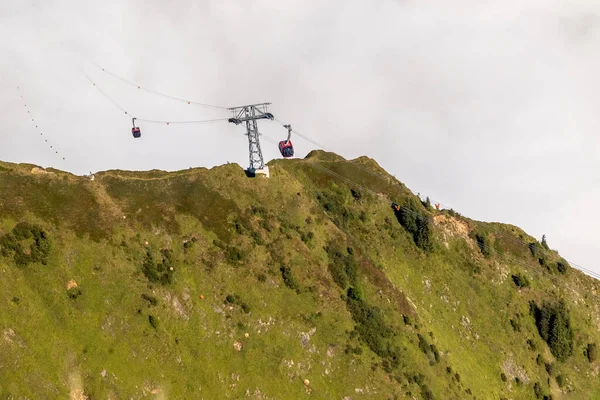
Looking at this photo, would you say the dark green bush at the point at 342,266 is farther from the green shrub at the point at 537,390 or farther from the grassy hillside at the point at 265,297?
the green shrub at the point at 537,390

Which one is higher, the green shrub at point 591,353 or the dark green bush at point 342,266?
the dark green bush at point 342,266

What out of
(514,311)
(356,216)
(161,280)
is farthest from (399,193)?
(161,280)

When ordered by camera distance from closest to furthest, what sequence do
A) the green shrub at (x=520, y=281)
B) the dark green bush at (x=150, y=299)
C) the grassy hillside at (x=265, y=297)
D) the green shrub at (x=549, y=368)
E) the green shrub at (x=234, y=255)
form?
the grassy hillside at (x=265, y=297), the dark green bush at (x=150, y=299), the green shrub at (x=234, y=255), the green shrub at (x=549, y=368), the green shrub at (x=520, y=281)

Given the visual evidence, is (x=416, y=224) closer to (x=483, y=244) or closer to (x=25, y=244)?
(x=483, y=244)

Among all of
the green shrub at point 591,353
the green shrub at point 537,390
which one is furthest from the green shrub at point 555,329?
the green shrub at point 537,390

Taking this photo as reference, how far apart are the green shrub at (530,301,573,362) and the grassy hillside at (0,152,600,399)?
40cm

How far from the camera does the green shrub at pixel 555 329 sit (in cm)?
13800

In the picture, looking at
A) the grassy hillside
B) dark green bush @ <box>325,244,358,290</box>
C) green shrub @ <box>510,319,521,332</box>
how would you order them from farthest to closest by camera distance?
green shrub @ <box>510,319,521,332</box>, dark green bush @ <box>325,244,358,290</box>, the grassy hillside

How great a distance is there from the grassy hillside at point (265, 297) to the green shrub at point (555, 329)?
1.32 ft

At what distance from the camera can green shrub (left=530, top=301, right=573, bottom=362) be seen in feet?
453

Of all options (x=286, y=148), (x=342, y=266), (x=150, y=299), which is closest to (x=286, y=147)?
(x=286, y=148)

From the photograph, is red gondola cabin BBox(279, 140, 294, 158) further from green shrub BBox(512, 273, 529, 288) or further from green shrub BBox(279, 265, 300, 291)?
green shrub BBox(512, 273, 529, 288)

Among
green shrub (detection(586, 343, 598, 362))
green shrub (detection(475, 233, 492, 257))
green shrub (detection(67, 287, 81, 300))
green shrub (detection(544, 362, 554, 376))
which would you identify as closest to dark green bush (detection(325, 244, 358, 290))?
green shrub (detection(475, 233, 492, 257))

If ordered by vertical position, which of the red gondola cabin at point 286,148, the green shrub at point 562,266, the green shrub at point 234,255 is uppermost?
the red gondola cabin at point 286,148
